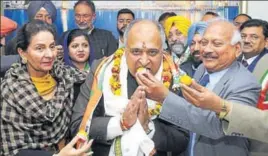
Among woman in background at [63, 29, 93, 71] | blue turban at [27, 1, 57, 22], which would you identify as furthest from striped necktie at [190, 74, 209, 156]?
blue turban at [27, 1, 57, 22]

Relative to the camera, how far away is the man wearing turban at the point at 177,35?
446 centimetres

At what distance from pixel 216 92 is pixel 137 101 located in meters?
0.40

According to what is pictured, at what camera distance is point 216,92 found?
2.46 meters

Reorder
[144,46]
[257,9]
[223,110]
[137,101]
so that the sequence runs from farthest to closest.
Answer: [257,9] → [144,46] → [137,101] → [223,110]

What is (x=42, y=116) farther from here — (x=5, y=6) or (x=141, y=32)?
(x=5, y=6)

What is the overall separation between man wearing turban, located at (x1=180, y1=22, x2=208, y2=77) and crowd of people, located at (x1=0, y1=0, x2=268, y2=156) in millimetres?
910

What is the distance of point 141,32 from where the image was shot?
2582 millimetres

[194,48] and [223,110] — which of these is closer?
[223,110]

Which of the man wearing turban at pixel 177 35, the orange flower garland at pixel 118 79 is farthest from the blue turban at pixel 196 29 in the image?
the orange flower garland at pixel 118 79

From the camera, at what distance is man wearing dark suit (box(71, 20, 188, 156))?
2.49 metres

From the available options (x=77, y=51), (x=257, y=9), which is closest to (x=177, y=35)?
(x=77, y=51)

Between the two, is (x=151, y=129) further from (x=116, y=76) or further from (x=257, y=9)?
(x=257, y=9)

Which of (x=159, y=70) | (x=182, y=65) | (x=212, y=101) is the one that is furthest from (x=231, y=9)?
(x=212, y=101)

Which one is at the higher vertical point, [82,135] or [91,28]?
[91,28]
